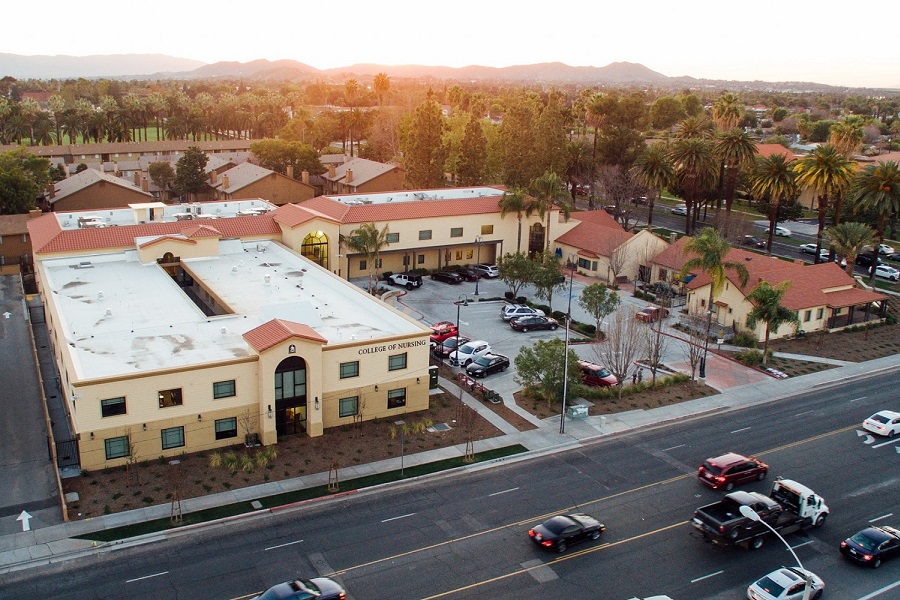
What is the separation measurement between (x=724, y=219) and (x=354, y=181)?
171 feet

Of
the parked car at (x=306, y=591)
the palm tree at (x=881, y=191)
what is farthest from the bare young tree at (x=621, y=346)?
the palm tree at (x=881, y=191)

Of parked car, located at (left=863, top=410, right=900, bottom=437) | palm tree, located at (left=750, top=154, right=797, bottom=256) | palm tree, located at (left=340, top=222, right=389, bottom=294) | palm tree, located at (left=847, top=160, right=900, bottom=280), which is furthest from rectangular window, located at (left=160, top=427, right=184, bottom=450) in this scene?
palm tree, located at (left=750, top=154, right=797, bottom=256)

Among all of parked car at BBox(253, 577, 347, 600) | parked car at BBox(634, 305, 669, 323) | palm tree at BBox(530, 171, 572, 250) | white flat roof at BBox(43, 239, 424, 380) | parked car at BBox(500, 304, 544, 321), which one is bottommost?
parked car at BBox(253, 577, 347, 600)

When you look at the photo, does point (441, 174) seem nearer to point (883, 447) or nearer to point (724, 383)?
point (724, 383)

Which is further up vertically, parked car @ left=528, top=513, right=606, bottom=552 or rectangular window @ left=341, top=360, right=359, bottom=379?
rectangular window @ left=341, top=360, right=359, bottom=379

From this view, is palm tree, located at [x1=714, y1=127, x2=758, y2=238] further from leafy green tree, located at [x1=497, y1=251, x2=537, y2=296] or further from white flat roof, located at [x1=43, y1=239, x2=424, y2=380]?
white flat roof, located at [x1=43, y1=239, x2=424, y2=380]

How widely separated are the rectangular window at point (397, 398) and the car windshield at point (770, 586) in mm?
23640

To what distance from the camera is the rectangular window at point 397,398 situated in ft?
159

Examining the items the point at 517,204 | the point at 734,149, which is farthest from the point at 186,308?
the point at 734,149

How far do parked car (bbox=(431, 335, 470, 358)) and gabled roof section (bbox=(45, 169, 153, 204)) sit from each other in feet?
196

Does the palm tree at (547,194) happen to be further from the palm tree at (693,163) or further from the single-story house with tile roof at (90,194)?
the single-story house with tile roof at (90,194)

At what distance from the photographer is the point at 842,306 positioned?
2692 inches

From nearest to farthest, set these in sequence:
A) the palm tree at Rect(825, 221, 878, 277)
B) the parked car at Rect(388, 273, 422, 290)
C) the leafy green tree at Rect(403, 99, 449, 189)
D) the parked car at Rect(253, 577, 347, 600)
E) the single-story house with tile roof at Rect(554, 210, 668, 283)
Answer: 1. the parked car at Rect(253, 577, 347, 600)
2. the palm tree at Rect(825, 221, 878, 277)
3. the parked car at Rect(388, 273, 422, 290)
4. the single-story house with tile roof at Rect(554, 210, 668, 283)
5. the leafy green tree at Rect(403, 99, 449, 189)

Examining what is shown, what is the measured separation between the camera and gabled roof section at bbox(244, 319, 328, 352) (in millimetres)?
43219
